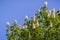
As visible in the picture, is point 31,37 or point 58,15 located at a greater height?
point 58,15

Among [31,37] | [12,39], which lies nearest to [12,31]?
[12,39]

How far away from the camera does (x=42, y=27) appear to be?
3246 mm

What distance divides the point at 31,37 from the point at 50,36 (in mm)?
273

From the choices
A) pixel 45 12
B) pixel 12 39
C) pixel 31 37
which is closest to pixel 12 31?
pixel 12 39

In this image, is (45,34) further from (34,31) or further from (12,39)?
(12,39)

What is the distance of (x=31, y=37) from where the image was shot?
3.26 meters

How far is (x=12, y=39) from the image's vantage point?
347cm

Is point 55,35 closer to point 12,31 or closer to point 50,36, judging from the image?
point 50,36

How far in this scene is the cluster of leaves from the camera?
3.09 metres

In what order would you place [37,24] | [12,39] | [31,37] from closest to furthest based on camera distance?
[37,24] → [31,37] → [12,39]

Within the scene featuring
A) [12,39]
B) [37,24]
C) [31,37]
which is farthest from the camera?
[12,39]

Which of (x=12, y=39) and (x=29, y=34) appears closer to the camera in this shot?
(x=29, y=34)

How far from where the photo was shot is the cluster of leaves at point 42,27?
122 inches

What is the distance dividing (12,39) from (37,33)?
0.48 m
